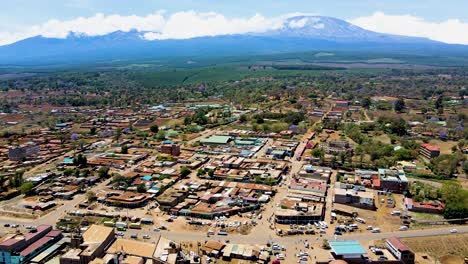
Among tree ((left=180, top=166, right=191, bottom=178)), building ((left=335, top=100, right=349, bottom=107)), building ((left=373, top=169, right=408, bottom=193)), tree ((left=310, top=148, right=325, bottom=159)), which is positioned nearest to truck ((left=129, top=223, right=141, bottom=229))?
tree ((left=180, top=166, right=191, bottom=178))

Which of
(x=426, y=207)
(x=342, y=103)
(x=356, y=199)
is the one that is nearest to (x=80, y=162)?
(x=356, y=199)

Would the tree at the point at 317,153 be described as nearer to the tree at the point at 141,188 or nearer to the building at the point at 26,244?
the tree at the point at 141,188

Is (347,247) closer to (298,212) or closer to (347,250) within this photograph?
(347,250)

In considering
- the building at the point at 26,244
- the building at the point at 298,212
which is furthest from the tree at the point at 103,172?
the building at the point at 298,212

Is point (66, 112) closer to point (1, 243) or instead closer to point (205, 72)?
point (1, 243)

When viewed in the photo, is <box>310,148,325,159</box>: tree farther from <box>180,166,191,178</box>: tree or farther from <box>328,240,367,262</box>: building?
<box>328,240,367,262</box>: building

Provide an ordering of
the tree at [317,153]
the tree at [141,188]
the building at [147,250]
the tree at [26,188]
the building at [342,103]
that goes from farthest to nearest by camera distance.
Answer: the building at [342,103]
the tree at [317,153]
the tree at [141,188]
the tree at [26,188]
the building at [147,250]
